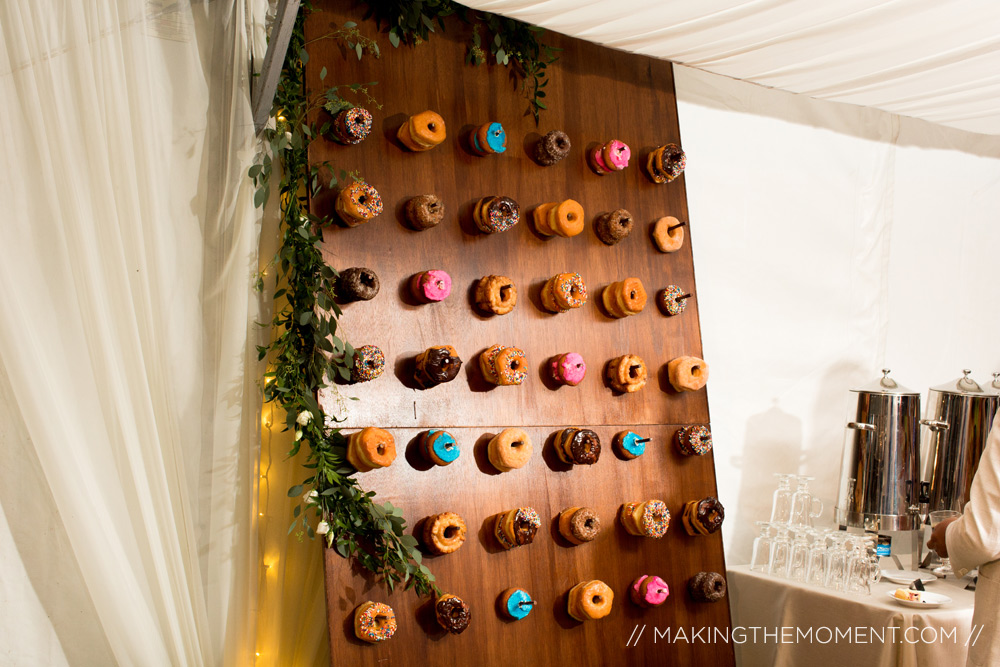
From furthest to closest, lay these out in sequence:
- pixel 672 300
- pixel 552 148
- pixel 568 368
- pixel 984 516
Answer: pixel 672 300
pixel 552 148
pixel 568 368
pixel 984 516

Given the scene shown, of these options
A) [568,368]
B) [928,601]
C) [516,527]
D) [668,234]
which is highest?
[668,234]

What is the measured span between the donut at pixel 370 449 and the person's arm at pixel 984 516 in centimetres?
151

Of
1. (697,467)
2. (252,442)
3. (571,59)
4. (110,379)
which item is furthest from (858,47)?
(110,379)

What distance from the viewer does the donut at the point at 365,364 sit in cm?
228

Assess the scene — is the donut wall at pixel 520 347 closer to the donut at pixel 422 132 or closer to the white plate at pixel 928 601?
the donut at pixel 422 132

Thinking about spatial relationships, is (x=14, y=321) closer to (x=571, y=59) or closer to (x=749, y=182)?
(x=571, y=59)

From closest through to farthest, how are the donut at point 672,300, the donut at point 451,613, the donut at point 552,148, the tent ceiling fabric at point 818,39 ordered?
the donut at point 451,613, the tent ceiling fabric at point 818,39, the donut at point 552,148, the donut at point 672,300

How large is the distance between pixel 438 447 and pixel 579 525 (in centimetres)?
56

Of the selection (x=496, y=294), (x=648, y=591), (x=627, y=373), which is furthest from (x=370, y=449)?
(x=648, y=591)

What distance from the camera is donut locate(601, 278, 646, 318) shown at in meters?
2.82

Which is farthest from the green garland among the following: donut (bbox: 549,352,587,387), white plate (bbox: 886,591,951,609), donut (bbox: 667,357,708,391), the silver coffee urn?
the silver coffee urn

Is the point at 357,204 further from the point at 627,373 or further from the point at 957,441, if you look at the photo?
the point at 957,441

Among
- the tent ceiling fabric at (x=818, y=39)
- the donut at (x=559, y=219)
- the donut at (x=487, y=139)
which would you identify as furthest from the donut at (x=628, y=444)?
the tent ceiling fabric at (x=818, y=39)

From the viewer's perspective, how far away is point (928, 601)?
2430 millimetres
